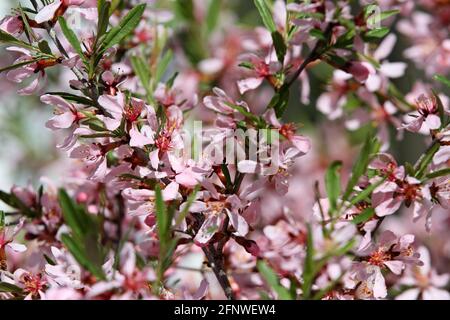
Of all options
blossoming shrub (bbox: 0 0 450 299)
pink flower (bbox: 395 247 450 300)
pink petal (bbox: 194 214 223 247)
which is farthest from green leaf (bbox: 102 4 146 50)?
pink flower (bbox: 395 247 450 300)

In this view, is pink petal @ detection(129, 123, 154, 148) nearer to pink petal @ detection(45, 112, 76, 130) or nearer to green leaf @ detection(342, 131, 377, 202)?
pink petal @ detection(45, 112, 76, 130)

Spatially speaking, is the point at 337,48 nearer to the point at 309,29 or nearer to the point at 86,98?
the point at 309,29

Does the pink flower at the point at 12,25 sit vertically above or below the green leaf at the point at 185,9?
above

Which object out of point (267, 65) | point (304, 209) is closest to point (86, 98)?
point (267, 65)

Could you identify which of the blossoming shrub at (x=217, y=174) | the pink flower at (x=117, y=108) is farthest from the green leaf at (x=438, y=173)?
the pink flower at (x=117, y=108)

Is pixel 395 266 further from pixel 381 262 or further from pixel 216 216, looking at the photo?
pixel 216 216

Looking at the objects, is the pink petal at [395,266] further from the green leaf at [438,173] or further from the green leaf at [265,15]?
the green leaf at [265,15]
